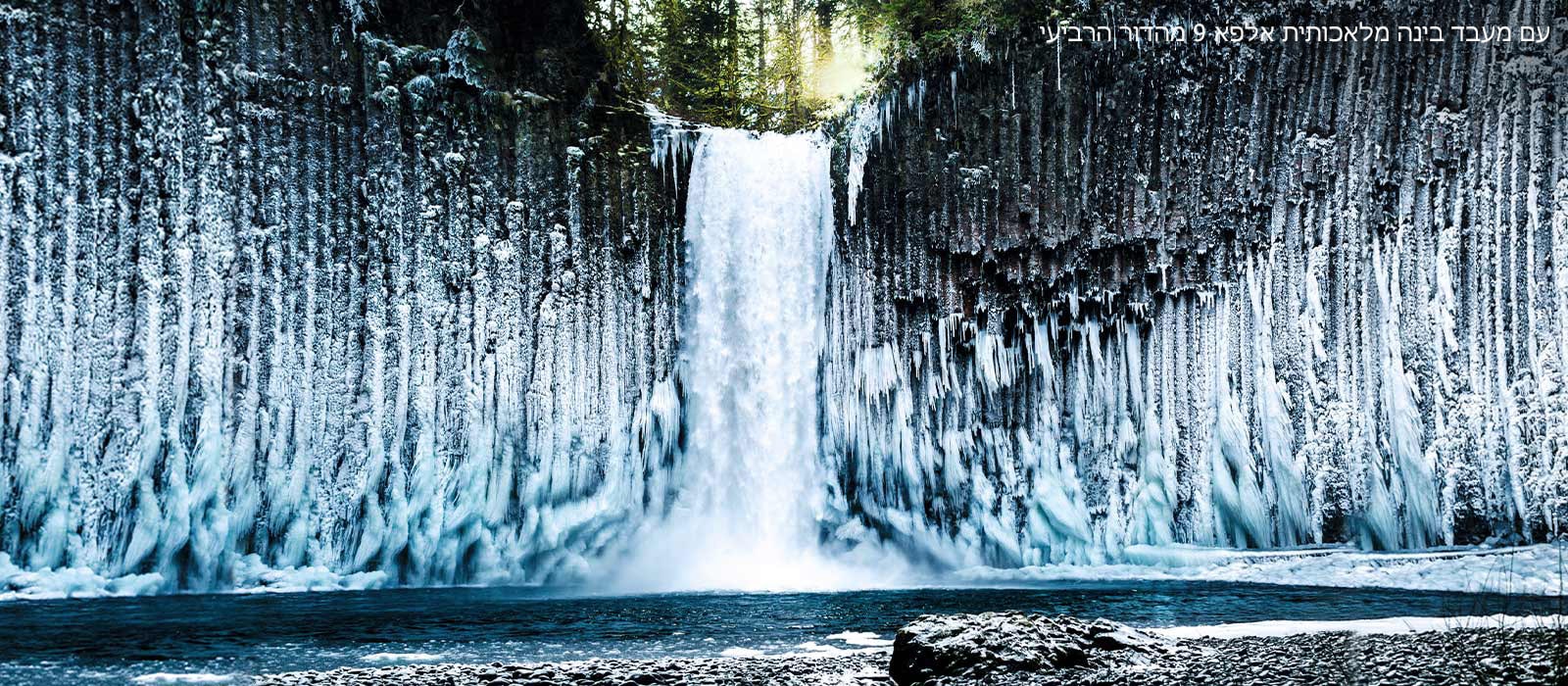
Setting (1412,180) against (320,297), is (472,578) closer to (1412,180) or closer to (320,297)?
(320,297)

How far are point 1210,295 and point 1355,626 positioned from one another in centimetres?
832

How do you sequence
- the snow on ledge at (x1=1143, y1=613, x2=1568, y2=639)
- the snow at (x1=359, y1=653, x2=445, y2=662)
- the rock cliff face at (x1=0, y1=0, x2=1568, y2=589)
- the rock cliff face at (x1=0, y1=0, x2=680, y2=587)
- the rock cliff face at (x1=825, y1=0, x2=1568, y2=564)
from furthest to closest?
1. the rock cliff face at (x1=825, y1=0, x2=1568, y2=564)
2. the rock cliff face at (x1=0, y1=0, x2=1568, y2=589)
3. the rock cliff face at (x1=0, y1=0, x2=680, y2=587)
4. the snow on ledge at (x1=1143, y1=613, x2=1568, y2=639)
5. the snow at (x1=359, y1=653, x2=445, y2=662)

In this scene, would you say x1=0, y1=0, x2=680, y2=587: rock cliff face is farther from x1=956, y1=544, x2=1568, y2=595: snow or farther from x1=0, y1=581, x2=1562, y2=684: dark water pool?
x1=956, y1=544, x2=1568, y2=595: snow

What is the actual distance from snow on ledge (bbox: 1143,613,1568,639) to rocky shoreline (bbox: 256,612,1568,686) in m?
0.50

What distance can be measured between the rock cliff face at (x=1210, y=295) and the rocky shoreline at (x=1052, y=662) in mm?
8181

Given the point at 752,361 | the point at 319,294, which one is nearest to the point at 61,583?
the point at 319,294

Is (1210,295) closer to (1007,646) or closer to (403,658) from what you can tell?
(1007,646)

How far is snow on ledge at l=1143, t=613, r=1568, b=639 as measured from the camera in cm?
727

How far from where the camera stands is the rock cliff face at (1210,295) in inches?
539

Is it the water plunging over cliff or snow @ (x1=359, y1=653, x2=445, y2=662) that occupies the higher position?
the water plunging over cliff

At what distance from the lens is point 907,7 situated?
18672 millimetres

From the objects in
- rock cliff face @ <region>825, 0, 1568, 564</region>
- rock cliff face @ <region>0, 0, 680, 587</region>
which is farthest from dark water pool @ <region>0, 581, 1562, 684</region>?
rock cliff face @ <region>825, 0, 1568, 564</region>

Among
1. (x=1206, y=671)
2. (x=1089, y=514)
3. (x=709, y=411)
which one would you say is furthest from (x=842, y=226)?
(x=1206, y=671)

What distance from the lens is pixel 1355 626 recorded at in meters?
7.80
